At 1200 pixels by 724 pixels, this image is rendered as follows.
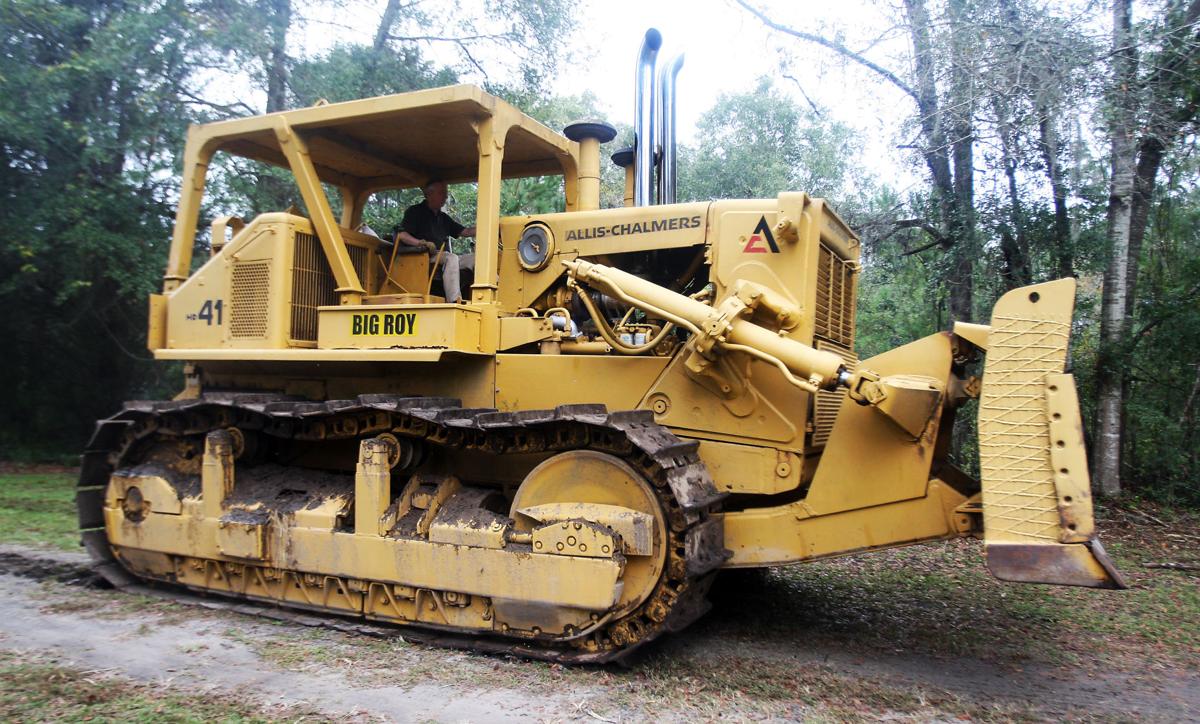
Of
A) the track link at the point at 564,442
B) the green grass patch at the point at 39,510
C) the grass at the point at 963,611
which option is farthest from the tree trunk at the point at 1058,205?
the green grass patch at the point at 39,510

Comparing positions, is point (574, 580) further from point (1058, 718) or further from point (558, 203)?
point (558, 203)

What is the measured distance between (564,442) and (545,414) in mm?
253

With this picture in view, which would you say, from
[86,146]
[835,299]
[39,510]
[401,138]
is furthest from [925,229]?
[86,146]

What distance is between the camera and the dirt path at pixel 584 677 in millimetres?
4137

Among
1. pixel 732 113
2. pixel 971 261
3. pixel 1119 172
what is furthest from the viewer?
pixel 732 113

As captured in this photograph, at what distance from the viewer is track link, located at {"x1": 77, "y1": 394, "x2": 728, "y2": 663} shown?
15.4 ft

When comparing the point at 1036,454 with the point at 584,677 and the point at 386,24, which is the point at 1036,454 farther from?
the point at 386,24

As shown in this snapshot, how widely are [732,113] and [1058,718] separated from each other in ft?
78.2

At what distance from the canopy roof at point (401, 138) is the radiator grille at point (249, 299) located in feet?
3.39

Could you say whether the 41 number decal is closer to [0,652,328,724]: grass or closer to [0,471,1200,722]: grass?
[0,471,1200,722]: grass

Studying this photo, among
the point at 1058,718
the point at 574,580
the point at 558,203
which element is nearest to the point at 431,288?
the point at 574,580

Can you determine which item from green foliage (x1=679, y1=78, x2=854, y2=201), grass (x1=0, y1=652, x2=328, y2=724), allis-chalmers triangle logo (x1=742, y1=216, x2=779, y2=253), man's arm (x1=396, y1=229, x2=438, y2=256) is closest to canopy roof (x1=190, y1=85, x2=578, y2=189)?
man's arm (x1=396, y1=229, x2=438, y2=256)

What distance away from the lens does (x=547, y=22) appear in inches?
576

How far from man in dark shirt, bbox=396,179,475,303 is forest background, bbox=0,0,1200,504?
4723mm
